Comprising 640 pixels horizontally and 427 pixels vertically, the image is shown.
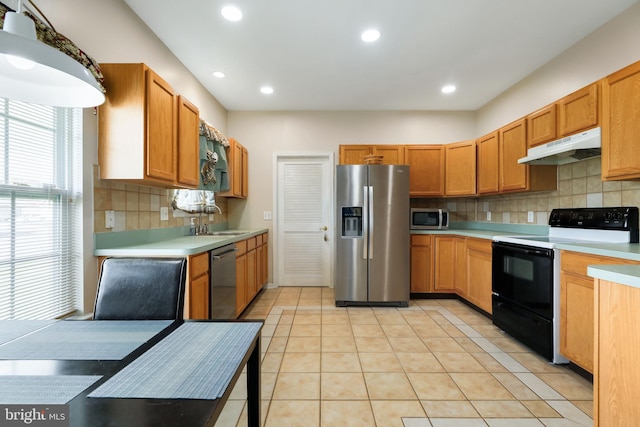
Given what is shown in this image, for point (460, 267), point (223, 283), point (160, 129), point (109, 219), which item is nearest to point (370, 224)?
point (460, 267)

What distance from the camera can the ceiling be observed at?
212 cm

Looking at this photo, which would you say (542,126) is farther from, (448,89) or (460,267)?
(460,267)

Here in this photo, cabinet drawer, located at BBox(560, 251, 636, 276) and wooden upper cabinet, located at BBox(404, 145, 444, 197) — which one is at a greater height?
wooden upper cabinet, located at BBox(404, 145, 444, 197)

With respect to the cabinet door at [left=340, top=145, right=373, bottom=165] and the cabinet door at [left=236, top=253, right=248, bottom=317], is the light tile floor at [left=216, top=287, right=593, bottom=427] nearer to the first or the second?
the cabinet door at [left=236, top=253, right=248, bottom=317]

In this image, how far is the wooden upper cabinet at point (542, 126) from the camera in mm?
2484

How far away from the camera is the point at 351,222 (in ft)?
11.3

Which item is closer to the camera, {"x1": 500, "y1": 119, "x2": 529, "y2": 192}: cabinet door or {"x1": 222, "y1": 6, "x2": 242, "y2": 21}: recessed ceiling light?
{"x1": 222, "y1": 6, "x2": 242, "y2": 21}: recessed ceiling light

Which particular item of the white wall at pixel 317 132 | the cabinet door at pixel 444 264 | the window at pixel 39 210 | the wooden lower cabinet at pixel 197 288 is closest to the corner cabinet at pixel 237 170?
the white wall at pixel 317 132

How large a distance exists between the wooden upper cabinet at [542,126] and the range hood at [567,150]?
0.10 meters

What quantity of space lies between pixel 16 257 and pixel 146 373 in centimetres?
129

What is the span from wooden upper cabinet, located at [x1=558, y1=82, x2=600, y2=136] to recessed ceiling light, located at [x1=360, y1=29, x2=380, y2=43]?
168 cm

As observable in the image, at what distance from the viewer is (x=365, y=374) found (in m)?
1.98

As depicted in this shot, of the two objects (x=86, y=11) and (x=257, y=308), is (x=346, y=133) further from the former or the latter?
(x=86, y=11)

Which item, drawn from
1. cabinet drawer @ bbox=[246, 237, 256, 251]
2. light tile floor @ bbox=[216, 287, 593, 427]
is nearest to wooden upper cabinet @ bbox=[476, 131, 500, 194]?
light tile floor @ bbox=[216, 287, 593, 427]
